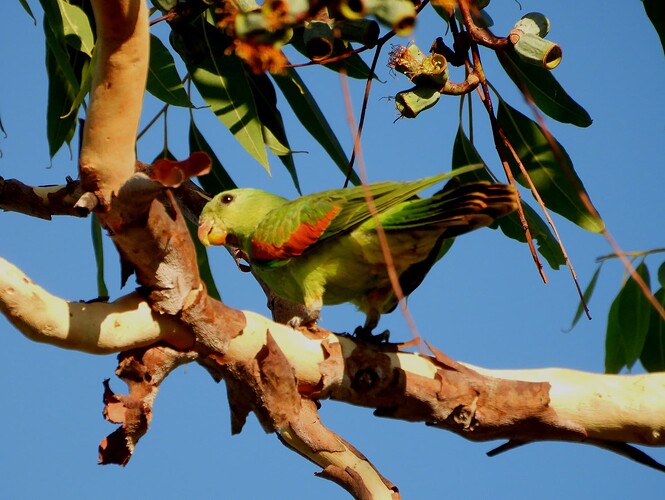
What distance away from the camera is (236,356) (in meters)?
2.35

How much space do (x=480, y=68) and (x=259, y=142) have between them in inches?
34.0

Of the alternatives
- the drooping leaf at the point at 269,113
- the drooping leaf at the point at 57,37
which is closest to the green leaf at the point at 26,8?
the drooping leaf at the point at 57,37

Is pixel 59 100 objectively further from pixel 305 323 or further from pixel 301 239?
pixel 305 323

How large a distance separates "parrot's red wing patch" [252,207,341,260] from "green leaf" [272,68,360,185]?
449 millimetres

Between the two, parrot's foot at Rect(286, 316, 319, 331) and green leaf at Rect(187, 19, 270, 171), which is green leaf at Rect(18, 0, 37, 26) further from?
parrot's foot at Rect(286, 316, 319, 331)

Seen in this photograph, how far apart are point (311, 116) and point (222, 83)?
16.7 inches

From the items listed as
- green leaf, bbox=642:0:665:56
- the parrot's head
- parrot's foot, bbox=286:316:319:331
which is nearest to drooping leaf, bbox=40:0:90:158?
the parrot's head

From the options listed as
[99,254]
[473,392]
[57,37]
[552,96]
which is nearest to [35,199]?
[99,254]

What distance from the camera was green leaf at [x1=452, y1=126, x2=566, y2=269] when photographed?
3.41m

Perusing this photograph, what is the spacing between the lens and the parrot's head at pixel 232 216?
11.1ft

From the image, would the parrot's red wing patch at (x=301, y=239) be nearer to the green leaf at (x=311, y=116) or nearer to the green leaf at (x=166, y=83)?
the green leaf at (x=311, y=116)

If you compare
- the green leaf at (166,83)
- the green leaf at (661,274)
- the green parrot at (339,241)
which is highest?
the green leaf at (166,83)

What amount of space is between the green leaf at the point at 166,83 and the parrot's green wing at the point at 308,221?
51 centimetres

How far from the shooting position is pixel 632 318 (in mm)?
3682
